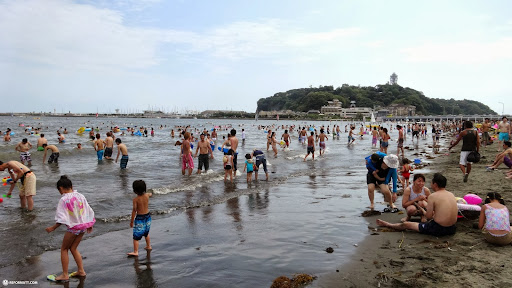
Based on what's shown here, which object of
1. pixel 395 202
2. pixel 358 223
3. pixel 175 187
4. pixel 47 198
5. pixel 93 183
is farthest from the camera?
pixel 93 183

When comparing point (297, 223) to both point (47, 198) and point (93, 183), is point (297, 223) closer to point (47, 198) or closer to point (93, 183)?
point (47, 198)

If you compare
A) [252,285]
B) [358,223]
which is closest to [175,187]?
[358,223]

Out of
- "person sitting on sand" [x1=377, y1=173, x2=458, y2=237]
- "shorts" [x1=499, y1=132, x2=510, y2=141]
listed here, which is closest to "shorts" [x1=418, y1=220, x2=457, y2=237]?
"person sitting on sand" [x1=377, y1=173, x2=458, y2=237]

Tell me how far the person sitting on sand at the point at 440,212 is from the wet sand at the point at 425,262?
130 millimetres

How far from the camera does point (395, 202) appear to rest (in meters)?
9.09

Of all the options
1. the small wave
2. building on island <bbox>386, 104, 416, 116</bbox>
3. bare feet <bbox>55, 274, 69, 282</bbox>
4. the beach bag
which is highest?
building on island <bbox>386, 104, 416, 116</bbox>

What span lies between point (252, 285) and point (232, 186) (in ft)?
26.1

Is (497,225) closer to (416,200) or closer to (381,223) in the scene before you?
(416,200)

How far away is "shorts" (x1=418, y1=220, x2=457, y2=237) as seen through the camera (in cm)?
605

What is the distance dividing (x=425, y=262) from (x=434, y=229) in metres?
1.29

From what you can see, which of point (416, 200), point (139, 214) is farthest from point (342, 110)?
point (139, 214)

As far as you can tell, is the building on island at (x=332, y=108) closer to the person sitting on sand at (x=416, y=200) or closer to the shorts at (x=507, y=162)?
the shorts at (x=507, y=162)

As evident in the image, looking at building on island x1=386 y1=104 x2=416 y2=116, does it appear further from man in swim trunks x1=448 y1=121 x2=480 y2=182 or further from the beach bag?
the beach bag

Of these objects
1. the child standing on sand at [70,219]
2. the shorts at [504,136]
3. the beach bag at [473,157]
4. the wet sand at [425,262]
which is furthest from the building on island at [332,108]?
the child standing on sand at [70,219]
